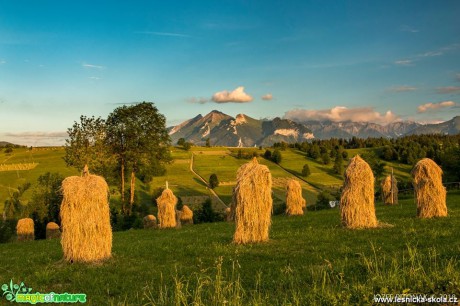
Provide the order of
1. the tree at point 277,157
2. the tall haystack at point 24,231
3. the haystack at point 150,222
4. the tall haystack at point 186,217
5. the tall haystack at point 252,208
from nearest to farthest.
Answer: the tall haystack at point 252,208, the haystack at point 150,222, the tall haystack at point 24,231, the tall haystack at point 186,217, the tree at point 277,157

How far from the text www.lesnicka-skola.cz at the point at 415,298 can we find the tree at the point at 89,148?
45174 mm

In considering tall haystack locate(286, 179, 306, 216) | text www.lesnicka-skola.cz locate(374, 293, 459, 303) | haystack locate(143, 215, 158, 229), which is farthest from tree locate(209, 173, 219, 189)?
text www.lesnicka-skola.cz locate(374, 293, 459, 303)

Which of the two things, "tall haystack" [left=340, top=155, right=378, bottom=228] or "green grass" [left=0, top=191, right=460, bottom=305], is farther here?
"tall haystack" [left=340, top=155, right=378, bottom=228]

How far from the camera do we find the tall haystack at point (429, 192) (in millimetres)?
20453

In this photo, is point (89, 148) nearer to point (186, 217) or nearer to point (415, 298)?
point (186, 217)

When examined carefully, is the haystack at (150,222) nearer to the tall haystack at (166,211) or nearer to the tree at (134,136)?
the tall haystack at (166,211)

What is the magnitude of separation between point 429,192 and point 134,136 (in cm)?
3983

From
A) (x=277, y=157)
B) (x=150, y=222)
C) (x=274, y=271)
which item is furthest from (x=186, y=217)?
(x=277, y=157)

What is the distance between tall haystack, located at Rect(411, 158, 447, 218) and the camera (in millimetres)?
20453

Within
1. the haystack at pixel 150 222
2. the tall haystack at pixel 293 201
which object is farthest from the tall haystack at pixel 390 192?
the haystack at pixel 150 222

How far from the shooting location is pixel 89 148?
1912 inches

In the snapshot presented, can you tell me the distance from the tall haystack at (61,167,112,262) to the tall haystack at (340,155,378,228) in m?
11.1

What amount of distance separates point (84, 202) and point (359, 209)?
1230cm

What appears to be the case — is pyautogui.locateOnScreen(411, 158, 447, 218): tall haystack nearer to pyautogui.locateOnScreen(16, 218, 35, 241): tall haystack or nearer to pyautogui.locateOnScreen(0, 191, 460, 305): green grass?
pyautogui.locateOnScreen(0, 191, 460, 305): green grass
